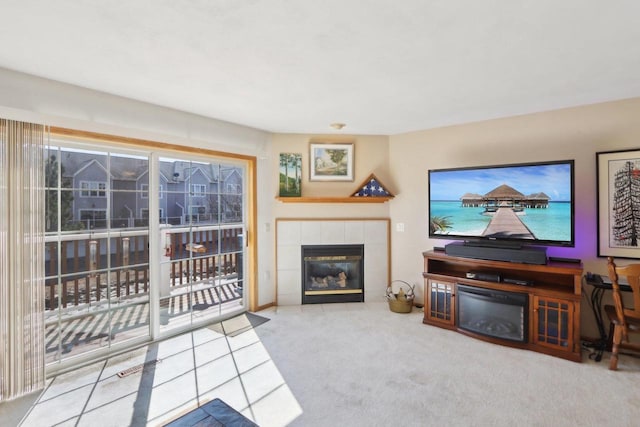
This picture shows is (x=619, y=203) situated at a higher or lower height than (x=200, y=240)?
higher

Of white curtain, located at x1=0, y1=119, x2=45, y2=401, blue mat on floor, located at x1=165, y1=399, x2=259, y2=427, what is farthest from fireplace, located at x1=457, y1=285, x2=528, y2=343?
white curtain, located at x1=0, y1=119, x2=45, y2=401

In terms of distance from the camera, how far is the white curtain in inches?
83.9

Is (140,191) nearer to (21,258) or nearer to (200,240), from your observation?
(200,240)

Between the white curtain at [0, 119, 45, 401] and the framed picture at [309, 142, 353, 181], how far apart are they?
109 inches

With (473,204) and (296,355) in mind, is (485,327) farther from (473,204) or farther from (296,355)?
(296,355)

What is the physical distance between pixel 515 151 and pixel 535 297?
160 centimetres

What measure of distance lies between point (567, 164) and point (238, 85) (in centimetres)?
310

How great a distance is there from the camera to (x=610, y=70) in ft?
7.38

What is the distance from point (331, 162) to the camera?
4.16 m

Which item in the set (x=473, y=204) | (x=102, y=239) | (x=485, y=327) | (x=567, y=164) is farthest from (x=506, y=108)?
(x=102, y=239)

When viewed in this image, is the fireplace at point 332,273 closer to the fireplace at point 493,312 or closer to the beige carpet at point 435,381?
the beige carpet at point 435,381

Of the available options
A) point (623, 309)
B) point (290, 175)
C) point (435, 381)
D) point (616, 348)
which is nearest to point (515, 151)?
point (623, 309)

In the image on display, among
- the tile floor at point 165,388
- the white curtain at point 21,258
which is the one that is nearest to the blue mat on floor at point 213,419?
the tile floor at point 165,388

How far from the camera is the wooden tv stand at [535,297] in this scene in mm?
2668
